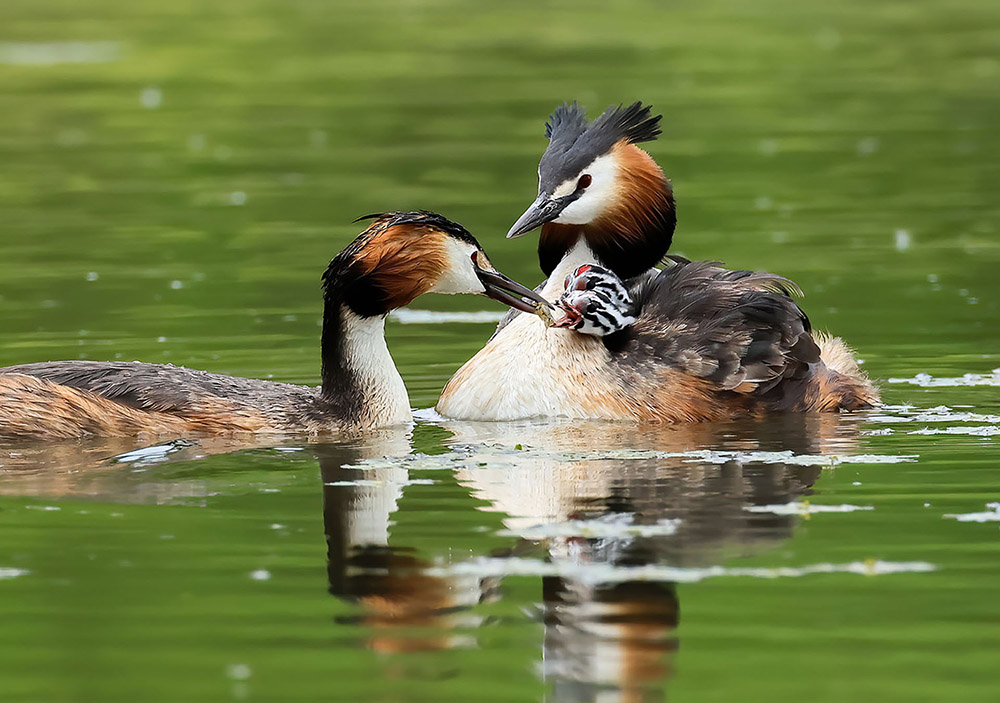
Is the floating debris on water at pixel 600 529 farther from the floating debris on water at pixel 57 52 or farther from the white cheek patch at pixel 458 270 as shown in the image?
the floating debris on water at pixel 57 52

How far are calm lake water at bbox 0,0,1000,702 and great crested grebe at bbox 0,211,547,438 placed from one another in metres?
0.22

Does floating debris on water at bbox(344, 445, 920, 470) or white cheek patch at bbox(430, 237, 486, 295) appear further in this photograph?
white cheek patch at bbox(430, 237, 486, 295)

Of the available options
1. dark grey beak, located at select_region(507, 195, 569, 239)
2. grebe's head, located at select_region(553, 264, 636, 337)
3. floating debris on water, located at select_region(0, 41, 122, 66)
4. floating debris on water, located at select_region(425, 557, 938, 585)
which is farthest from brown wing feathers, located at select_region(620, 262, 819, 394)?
floating debris on water, located at select_region(0, 41, 122, 66)

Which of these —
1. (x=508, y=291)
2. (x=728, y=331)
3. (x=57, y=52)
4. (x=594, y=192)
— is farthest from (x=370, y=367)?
(x=57, y=52)

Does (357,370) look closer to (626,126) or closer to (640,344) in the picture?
(640,344)

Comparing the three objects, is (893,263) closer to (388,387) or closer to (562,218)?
(562,218)

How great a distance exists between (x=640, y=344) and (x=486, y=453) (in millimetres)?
1742

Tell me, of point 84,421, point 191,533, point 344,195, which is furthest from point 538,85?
point 191,533

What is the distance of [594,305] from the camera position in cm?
1152

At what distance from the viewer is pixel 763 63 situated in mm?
30406

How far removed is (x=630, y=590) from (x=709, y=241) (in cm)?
996

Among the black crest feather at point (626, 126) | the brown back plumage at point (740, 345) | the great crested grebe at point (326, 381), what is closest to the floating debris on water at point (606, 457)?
the great crested grebe at point (326, 381)

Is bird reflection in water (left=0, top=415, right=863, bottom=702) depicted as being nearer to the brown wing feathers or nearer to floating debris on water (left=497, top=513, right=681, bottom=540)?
floating debris on water (left=497, top=513, right=681, bottom=540)

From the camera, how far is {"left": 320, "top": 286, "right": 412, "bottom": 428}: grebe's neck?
10.9 meters
